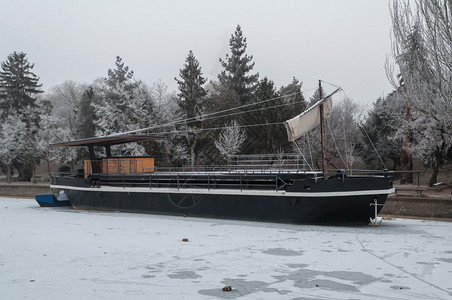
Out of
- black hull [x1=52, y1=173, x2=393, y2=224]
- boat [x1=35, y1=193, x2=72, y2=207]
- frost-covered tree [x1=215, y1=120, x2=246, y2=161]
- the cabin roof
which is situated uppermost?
frost-covered tree [x1=215, y1=120, x2=246, y2=161]

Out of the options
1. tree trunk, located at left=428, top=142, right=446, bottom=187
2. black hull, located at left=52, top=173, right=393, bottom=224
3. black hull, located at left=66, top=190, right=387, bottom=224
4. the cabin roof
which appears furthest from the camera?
tree trunk, located at left=428, top=142, right=446, bottom=187

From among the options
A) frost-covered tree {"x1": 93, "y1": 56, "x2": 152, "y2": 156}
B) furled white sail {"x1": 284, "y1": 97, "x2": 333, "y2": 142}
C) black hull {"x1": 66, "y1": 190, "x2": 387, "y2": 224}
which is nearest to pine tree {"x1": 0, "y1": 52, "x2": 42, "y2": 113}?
frost-covered tree {"x1": 93, "y1": 56, "x2": 152, "y2": 156}

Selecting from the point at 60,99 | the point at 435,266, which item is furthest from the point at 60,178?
the point at 60,99

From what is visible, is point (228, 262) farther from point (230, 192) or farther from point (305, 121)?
point (305, 121)

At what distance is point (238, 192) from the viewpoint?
1783cm

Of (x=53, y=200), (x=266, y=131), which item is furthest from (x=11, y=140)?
(x=266, y=131)

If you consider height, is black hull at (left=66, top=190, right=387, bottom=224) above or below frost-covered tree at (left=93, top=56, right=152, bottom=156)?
below

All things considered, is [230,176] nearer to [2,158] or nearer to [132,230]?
[132,230]

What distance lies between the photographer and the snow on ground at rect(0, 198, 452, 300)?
7.68 metres

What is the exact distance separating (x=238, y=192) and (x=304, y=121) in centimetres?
397

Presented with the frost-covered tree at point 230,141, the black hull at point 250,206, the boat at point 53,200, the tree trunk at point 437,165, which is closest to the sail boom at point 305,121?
the black hull at point 250,206

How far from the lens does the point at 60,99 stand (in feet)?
289

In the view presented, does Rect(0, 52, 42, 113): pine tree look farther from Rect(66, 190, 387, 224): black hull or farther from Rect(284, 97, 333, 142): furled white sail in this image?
Rect(284, 97, 333, 142): furled white sail

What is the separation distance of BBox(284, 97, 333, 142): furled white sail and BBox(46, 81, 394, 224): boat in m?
0.05
